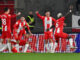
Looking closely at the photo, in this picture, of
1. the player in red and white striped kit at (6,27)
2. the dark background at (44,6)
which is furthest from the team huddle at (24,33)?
the dark background at (44,6)

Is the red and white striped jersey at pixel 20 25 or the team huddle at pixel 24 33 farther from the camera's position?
the red and white striped jersey at pixel 20 25

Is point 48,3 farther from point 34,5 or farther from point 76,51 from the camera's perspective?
point 76,51

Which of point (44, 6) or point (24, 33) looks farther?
point (44, 6)

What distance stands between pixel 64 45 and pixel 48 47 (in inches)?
24.4

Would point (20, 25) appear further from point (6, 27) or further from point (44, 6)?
point (44, 6)

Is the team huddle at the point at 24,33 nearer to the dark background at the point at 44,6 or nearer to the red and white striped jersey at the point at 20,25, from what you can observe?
the red and white striped jersey at the point at 20,25

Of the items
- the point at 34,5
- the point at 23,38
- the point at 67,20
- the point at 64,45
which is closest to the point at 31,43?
the point at 23,38

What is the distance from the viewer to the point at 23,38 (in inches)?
569

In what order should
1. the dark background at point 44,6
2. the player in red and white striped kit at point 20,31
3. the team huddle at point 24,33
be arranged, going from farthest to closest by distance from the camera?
the dark background at point 44,6 < the player in red and white striped kit at point 20,31 < the team huddle at point 24,33

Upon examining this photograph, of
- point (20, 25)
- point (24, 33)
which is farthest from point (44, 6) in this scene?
point (24, 33)

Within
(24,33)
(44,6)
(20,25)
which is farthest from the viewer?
(44,6)

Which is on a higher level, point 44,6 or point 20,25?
point 44,6

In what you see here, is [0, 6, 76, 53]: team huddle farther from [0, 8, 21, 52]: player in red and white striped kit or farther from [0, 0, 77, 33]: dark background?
[0, 0, 77, 33]: dark background

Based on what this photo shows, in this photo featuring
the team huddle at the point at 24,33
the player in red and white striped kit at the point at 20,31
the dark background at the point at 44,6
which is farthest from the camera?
the dark background at the point at 44,6
